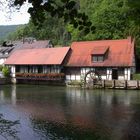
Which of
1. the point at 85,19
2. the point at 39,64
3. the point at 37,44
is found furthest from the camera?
the point at 37,44

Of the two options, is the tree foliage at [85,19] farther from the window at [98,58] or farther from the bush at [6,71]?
the bush at [6,71]

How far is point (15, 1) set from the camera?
4910 millimetres

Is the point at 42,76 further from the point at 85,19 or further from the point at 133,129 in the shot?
the point at 85,19

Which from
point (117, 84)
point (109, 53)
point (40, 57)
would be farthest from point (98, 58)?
point (40, 57)

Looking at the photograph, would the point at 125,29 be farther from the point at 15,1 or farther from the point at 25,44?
the point at 15,1

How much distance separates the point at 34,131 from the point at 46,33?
8926 cm

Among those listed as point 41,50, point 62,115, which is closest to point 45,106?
point 62,115

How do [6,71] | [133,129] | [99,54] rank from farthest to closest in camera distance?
[6,71]
[99,54]
[133,129]

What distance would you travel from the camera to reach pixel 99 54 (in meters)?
50.5

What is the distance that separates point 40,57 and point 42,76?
400cm

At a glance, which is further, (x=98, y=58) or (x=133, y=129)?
(x=98, y=58)

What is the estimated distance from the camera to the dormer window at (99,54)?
50.3 meters

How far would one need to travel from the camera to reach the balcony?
53.0m

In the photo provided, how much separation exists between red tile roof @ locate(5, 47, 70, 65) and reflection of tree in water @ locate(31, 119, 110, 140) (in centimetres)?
3180
